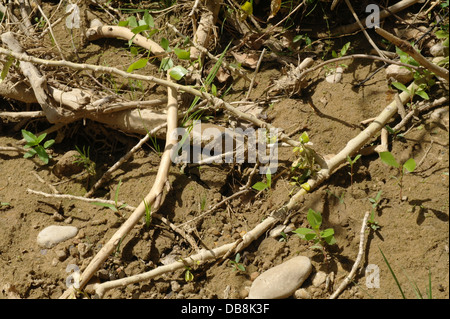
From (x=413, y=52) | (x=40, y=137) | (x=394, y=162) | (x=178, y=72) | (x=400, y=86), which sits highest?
(x=413, y=52)

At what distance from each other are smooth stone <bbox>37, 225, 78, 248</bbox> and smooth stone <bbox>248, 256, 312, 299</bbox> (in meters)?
0.92

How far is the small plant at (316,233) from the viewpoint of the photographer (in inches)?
72.6

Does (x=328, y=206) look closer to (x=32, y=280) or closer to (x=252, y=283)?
(x=252, y=283)

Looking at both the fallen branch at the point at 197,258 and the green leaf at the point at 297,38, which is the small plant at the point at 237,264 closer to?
the fallen branch at the point at 197,258

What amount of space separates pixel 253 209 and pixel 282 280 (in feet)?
1.40

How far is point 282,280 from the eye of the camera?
1.84m

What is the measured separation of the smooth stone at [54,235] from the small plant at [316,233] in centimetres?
108

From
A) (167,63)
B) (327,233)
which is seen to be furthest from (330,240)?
(167,63)

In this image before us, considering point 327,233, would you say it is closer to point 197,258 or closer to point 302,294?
point 302,294

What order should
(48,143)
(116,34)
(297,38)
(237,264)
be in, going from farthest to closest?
(116,34)
(297,38)
(48,143)
(237,264)
